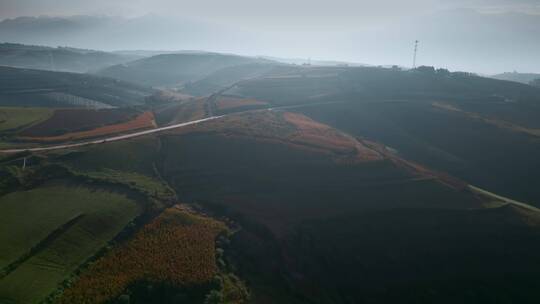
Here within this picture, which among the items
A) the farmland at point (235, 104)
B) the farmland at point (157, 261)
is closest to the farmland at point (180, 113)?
the farmland at point (235, 104)

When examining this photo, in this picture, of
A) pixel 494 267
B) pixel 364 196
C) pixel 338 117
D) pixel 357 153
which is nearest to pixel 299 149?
pixel 357 153

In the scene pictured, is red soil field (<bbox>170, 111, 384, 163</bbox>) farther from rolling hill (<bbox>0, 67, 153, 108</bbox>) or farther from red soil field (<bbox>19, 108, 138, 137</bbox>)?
rolling hill (<bbox>0, 67, 153, 108</bbox>)

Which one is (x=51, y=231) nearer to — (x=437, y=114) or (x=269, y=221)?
(x=269, y=221)

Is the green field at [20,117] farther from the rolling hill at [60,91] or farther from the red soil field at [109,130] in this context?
the rolling hill at [60,91]

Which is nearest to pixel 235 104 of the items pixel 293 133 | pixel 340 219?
pixel 293 133

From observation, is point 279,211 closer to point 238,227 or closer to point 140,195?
point 238,227

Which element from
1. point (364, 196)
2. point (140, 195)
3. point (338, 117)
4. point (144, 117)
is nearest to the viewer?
point (140, 195)

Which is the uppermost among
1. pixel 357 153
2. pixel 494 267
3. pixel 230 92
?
pixel 230 92
